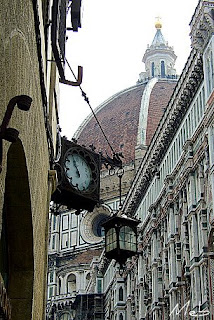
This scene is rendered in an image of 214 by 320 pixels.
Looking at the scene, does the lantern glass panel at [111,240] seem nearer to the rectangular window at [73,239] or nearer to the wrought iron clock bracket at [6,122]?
the wrought iron clock bracket at [6,122]

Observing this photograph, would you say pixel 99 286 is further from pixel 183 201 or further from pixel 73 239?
pixel 183 201

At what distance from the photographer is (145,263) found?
34625 mm

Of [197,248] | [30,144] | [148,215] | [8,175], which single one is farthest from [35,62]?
[148,215]

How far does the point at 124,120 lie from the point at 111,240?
7130 centimetres

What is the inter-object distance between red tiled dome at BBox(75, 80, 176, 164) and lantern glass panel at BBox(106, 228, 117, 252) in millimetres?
61311

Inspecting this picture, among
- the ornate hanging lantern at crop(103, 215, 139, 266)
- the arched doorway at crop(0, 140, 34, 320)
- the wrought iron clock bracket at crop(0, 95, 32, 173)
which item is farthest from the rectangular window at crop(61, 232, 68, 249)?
the wrought iron clock bracket at crop(0, 95, 32, 173)

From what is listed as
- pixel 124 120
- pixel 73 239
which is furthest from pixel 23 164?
pixel 124 120

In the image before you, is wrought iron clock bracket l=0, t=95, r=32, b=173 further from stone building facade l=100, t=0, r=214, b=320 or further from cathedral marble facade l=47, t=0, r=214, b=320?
stone building facade l=100, t=0, r=214, b=320

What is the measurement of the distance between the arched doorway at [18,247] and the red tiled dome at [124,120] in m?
65.6

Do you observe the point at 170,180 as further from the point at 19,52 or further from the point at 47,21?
the point at 19,52

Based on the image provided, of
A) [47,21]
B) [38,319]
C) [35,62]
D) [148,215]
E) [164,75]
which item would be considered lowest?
[38,319]

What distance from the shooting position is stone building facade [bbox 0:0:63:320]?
425cm

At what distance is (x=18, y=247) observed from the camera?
6.07 metres

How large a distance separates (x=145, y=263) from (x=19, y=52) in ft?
100
